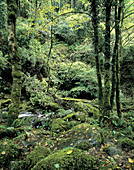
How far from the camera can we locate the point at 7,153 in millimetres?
2545

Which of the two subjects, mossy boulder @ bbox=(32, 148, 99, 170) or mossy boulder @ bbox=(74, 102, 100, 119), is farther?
mossy boulder @ bbox=(74, 102, 100, 119)

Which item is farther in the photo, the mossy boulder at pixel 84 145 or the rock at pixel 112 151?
the mossy boulder at pixel 84 145

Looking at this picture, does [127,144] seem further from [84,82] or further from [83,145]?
[84,82]

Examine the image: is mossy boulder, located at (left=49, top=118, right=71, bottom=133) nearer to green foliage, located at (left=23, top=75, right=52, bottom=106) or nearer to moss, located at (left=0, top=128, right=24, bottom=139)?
moss, located at (left=0, top=128, right=24, bottom=139)

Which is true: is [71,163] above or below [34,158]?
above

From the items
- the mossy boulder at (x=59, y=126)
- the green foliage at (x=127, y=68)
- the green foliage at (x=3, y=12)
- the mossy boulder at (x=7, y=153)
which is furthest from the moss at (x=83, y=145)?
the green foliage at (x=127, y=68)

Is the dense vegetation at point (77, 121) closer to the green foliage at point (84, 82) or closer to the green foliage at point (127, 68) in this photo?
the green foliage at point (84, 82)

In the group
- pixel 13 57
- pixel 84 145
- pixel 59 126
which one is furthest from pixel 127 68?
pixel 13 57

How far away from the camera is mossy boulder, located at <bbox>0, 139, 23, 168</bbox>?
2.40 meters

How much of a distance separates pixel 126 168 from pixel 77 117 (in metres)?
3.57

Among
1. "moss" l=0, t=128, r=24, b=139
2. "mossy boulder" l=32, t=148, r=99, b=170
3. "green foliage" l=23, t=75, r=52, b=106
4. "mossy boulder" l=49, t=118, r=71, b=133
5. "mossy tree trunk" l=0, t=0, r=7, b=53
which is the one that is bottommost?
"mossy boulder" l=49, t=118, r=71, b=133

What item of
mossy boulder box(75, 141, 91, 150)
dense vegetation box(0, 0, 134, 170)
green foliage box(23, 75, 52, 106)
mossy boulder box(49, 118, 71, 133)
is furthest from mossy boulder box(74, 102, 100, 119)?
mossy boulder box(75, 141, 91, 150)

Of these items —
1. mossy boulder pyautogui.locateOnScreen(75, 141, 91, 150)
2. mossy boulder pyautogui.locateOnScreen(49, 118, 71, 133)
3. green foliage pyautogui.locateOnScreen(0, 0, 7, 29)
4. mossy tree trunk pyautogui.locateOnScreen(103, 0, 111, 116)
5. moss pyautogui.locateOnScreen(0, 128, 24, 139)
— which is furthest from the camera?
green foliage pyautogui.locateOnScreen(0, 0, 7, 29)

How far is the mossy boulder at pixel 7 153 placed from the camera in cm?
240
